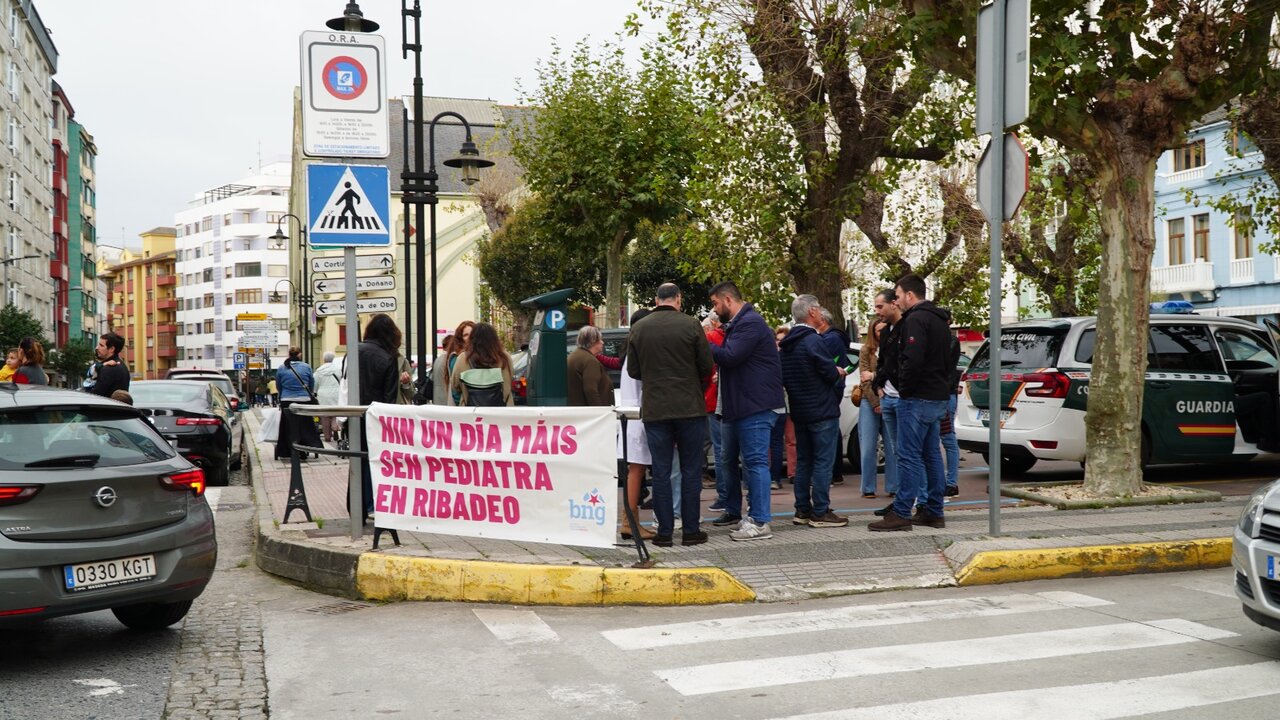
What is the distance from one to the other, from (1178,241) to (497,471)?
1618 inches

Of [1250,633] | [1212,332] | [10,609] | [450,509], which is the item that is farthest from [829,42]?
[10,609]

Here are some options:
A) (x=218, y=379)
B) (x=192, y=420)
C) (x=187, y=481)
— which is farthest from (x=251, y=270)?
(x=187, y=481)

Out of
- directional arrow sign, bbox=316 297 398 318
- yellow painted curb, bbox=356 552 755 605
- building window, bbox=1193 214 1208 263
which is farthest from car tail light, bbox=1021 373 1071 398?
building window, bbox=1193 214 1208 263

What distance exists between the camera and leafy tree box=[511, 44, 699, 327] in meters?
24.5

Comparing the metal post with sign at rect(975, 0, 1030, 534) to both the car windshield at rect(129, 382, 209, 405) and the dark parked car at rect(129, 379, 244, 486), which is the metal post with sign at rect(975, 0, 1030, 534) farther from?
the car windshield at rect(129, 382, 209, 405)

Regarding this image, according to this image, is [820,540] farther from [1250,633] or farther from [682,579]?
[1250,633]

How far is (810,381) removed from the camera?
30.0 feet

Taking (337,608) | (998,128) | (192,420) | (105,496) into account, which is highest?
(998,128)

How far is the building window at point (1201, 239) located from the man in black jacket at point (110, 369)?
38.8 m

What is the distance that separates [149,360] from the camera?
126 metres

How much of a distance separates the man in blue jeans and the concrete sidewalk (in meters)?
0.27

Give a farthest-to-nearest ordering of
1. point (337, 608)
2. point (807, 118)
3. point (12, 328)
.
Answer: point (12, 328) → point (807, 118) → point (337, 608)

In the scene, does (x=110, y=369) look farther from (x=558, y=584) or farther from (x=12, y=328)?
(x=12, y=328)

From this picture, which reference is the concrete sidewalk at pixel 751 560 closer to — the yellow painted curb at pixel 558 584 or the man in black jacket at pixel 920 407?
the yellow painted curb at pixel 558 584
